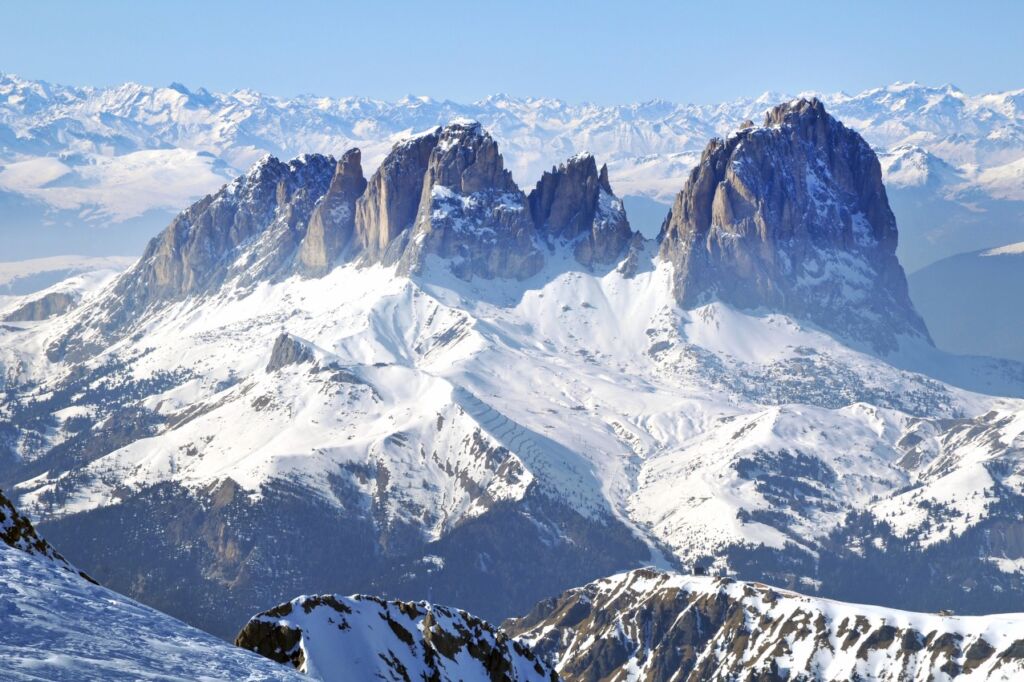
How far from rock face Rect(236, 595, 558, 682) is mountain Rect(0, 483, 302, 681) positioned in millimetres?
48758

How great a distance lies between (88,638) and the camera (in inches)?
3585

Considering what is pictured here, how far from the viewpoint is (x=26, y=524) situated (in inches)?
4493

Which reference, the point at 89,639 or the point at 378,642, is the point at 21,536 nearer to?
the point at 89,639

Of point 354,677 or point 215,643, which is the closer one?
point 215,643

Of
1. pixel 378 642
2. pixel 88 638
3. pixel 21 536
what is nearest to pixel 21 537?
pixel 21 536

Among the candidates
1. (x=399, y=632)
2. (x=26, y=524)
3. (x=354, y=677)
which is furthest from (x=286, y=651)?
(x=26, y=524)

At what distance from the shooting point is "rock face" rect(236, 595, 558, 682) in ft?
512

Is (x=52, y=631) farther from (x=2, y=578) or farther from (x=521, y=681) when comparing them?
(x=521, y=681)

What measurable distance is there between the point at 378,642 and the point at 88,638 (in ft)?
261

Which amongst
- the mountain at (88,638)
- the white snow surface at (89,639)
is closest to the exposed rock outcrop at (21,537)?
the mountain at (88,638)

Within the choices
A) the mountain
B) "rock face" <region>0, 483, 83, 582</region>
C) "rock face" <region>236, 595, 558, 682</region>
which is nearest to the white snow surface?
the mountain

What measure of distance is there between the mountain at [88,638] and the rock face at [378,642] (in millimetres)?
48758

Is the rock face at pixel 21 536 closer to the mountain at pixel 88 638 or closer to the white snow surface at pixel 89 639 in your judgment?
the mountain at pixel 88 638

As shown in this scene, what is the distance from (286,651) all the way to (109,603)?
5840cm
